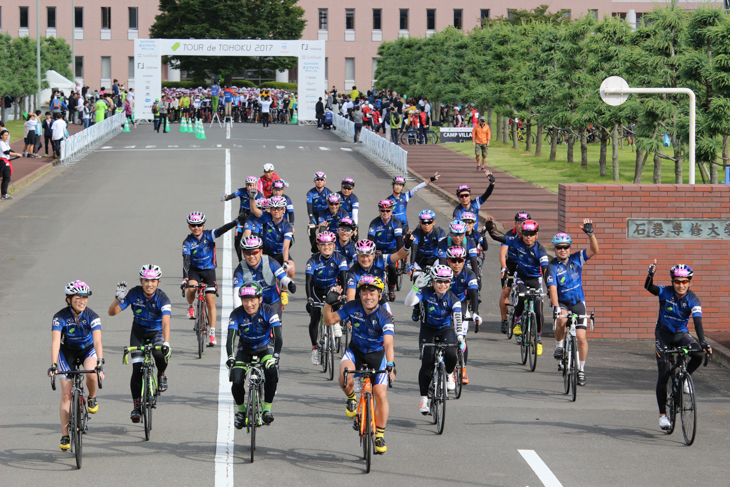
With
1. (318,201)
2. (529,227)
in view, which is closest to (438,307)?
(529,227)

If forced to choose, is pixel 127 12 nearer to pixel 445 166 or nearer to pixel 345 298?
pixel 445 166

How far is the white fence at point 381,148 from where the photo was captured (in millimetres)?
38969

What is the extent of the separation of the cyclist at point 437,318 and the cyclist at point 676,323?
2.28 metres

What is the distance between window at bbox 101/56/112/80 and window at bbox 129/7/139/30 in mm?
3771

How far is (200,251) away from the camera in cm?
1509

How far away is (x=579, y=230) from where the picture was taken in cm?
1684

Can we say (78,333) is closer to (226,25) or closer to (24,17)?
(226,25)

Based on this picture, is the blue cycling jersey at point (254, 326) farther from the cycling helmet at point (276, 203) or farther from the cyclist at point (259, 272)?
the cycling helmet at point (276, 203)

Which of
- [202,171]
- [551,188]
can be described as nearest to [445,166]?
[551,188]

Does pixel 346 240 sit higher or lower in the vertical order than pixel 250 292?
higher

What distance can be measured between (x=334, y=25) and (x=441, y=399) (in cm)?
9334

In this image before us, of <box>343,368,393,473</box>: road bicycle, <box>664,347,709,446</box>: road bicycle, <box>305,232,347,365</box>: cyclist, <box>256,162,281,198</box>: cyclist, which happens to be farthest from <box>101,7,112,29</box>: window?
<box>343,368,393,473</box>: road bicycle

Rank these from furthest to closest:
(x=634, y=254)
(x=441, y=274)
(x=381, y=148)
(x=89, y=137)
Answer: (x=89, y=137) < (x=381, y=148) < (x=634, y=254) < (x=441, y=274)

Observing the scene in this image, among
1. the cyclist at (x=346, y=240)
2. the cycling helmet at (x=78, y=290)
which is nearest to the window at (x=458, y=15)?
the cyclist at (x=346, y=240)
